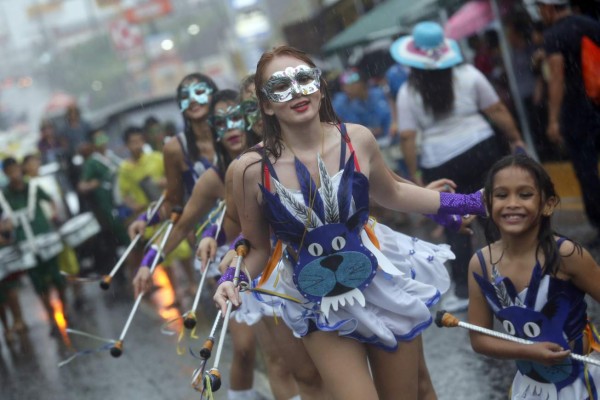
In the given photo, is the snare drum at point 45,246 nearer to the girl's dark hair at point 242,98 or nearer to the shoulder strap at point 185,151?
the shoulder strap at point 185,151

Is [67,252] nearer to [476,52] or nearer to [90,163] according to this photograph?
[90,163]

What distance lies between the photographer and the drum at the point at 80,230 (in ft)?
42.4

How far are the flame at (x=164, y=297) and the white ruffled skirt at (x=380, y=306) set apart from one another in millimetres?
5443

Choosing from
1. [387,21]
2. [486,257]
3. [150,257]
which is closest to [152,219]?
[150,257]

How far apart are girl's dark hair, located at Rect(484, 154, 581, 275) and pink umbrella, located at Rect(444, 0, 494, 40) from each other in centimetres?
988

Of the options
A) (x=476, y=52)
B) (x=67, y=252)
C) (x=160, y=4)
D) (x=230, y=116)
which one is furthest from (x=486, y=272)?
(x=160, y=4)

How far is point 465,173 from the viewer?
7.00m

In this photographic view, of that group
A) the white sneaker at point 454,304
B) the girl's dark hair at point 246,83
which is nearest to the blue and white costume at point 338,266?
the girl's dark hair at point 246,83

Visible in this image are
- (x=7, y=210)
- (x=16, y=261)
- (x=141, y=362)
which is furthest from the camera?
(x=7, y=210)

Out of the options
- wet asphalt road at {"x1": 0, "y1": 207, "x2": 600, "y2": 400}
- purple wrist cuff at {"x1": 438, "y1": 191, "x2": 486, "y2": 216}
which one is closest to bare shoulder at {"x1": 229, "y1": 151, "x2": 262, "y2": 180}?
purple wrist cuff at {"x1": 438, "y1": 191, "x2": 486, "y2": 216}

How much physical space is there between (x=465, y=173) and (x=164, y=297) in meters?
5.33

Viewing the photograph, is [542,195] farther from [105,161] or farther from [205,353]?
[105,161]

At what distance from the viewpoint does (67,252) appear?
A: 506 inches

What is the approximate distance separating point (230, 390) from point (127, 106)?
13.1 metres
